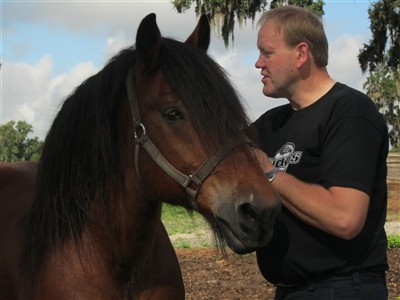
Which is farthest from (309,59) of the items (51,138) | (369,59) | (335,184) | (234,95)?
(369,59)

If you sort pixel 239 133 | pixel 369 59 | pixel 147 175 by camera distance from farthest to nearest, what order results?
1. pixel 369 59
2. pixel 147 175
3. pixel 239 133

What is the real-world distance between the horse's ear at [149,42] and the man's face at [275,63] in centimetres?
51

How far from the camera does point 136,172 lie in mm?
2553

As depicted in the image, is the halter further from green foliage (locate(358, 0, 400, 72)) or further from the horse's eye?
green foliage (locate(358, 0, 400, 72))

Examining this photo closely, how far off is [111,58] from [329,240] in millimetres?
1332

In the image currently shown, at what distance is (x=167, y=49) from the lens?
254 cm

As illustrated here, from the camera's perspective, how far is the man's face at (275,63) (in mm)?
2609

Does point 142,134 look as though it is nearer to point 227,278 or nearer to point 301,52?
point 301,52

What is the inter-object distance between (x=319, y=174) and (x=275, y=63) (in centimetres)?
54

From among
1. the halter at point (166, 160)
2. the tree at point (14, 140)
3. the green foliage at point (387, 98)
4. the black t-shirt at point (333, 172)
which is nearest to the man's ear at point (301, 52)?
the black t-shirt at point (333, 172)

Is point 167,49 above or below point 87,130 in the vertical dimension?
above

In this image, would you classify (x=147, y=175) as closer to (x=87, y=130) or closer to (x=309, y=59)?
(x=87, y=130)

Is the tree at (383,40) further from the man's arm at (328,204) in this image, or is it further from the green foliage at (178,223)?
the man's arm at (328,204)

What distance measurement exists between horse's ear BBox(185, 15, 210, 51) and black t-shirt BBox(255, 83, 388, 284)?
0.62 m
